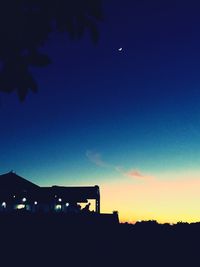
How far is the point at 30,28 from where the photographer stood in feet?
→ 12.2

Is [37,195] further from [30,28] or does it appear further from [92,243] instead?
[30,28]

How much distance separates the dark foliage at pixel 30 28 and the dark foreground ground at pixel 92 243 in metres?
6.43

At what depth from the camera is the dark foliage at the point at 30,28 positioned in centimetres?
354

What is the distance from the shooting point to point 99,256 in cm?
894

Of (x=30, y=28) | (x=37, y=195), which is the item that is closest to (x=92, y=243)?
(x=30, y=28)

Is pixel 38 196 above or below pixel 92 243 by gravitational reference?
above

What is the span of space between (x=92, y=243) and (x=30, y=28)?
720cm

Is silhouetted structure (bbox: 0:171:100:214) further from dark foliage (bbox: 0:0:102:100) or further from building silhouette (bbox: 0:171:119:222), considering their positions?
dark foliage (bbox: 0:0:102:100)

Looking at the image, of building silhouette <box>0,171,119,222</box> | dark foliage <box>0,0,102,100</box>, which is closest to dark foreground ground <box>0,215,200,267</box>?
dark foliage <box>0,0,102,100</box>

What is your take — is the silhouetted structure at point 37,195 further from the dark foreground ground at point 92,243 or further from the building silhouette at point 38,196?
the dark foreground ground at point 92,243

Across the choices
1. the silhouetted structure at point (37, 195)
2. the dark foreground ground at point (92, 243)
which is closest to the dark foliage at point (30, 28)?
the dark foreground ground at point (92, 243)

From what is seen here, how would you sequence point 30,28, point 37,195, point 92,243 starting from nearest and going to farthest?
point 30,28, point 92,243, point 37,195

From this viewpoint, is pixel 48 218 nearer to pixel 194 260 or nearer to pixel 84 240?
pixel 84 240

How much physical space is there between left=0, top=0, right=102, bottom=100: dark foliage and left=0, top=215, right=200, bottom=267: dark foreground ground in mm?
6435
